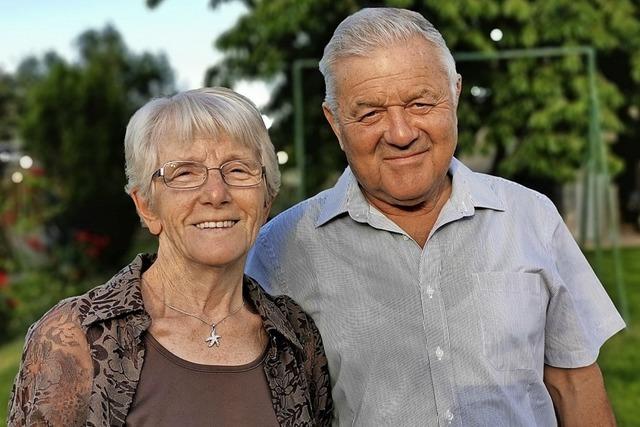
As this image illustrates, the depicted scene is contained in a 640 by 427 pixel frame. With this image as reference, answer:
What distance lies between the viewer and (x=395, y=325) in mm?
2500

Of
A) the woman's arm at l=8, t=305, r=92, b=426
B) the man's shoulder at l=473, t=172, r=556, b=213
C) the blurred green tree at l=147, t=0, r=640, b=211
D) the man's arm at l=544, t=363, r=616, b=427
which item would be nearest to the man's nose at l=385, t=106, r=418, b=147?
the man's shoulder at l=473, t=172, r=556, b=213

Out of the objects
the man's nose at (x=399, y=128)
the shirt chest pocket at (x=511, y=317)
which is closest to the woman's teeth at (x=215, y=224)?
the man's nose at (x=399, y=128)

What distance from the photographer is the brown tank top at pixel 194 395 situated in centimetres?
216

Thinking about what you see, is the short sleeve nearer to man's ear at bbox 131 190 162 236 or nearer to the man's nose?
the man's nose

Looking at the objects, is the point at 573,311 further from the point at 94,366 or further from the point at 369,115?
the point at 94,366

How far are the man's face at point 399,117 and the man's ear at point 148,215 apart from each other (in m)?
0.55

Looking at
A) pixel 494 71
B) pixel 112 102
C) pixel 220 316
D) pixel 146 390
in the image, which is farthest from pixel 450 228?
pixel 112 102

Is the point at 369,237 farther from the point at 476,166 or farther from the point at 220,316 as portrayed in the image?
the point at 476,166

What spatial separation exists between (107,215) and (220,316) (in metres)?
14.2

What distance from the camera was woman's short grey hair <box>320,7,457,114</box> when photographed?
245 cm

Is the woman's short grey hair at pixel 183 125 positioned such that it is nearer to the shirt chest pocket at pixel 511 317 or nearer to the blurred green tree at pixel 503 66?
the shirt chest pocket at pixel 511 317

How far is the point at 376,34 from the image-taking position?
2.46 meters

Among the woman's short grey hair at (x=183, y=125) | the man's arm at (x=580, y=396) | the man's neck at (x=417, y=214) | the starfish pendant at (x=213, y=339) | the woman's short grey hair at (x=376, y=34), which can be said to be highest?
the woman's short grey hair at (x=376, y=34)

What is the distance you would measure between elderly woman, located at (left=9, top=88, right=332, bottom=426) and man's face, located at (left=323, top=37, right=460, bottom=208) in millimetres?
248
